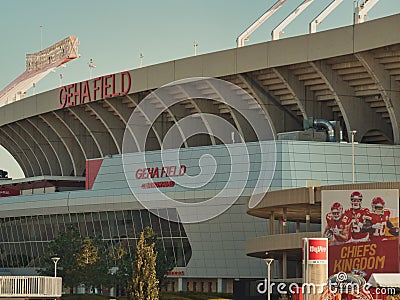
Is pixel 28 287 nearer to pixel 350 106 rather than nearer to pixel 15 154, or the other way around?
pixel 350 106

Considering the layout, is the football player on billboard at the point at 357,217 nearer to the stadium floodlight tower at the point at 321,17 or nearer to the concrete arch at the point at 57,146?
the stadium floodlight tower at the point at 321,17

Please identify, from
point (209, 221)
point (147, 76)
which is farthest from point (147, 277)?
point (147, 76)

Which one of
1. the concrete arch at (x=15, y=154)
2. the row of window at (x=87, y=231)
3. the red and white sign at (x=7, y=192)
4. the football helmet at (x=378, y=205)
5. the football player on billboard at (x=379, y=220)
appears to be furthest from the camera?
the concrete arch at (x=15, y=154)

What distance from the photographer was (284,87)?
3903 inches

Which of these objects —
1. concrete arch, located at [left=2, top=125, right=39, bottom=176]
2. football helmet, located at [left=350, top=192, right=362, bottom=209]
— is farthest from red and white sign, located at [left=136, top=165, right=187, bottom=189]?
concrete arch, located at [left=2, top=125, right=39, bottom=176]

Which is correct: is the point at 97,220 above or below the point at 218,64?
Result: below

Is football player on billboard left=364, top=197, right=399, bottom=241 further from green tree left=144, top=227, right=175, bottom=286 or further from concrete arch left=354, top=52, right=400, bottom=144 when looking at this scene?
concrete arch left=354, top=52, right=400, bottom=144

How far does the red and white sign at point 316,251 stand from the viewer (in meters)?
53.3

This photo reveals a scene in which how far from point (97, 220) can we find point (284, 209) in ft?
108

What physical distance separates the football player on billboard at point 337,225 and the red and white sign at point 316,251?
44.3ft

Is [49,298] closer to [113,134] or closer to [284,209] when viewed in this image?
[284,209]

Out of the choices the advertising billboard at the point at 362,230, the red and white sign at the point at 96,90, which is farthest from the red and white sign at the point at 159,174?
the advertising billboard at the point at 362,230

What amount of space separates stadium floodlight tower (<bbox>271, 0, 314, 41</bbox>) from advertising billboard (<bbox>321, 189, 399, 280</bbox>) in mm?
33022

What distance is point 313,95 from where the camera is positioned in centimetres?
9956
